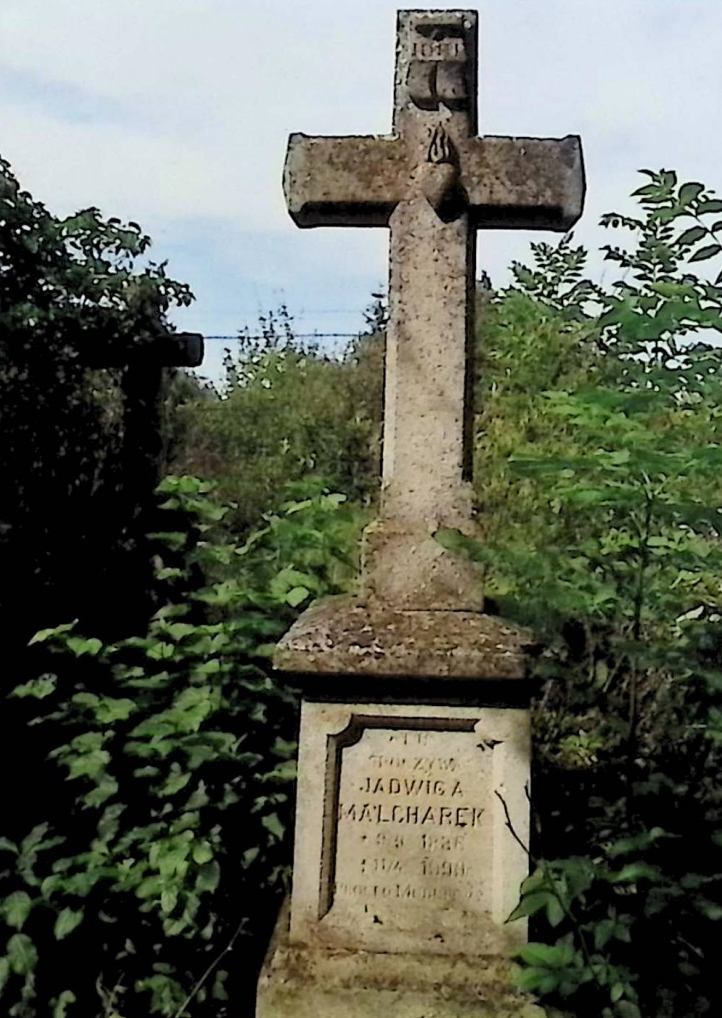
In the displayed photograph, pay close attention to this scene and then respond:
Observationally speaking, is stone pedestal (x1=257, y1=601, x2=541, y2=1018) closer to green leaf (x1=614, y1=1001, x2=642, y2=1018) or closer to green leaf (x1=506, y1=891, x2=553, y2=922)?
green leaf (x1=506, y1=891, x2=553, y2=922)

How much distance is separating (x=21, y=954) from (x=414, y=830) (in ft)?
3.53

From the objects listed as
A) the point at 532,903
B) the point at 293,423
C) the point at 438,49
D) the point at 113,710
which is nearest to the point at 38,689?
the point at 113,710

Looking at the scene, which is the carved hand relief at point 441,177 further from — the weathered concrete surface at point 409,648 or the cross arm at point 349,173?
the weathered concrete surface at point 409,648

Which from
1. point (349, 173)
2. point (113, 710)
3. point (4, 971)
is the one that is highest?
point (349, 173)

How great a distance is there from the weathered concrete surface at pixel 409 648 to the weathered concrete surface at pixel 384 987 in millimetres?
732

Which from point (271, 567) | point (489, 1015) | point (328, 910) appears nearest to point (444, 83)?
point (271, 567)

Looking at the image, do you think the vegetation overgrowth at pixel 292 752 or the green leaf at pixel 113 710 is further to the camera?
the green leaf at pixel 113 710

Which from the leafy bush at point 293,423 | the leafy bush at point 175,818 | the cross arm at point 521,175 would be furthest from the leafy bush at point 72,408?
the leafy bush at point 293,423

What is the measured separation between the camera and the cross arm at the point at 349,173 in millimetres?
3359

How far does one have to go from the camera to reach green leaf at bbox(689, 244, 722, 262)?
3.18 metres

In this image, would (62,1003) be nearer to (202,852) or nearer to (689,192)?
(202,852)

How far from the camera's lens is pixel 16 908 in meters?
3.11

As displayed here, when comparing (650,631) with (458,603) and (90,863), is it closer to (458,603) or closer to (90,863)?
(458,603)

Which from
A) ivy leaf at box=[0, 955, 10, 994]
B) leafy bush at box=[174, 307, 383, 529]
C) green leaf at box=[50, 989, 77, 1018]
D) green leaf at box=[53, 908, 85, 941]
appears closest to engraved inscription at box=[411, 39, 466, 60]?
green leaf at box=[53, 908, 85, 941]
